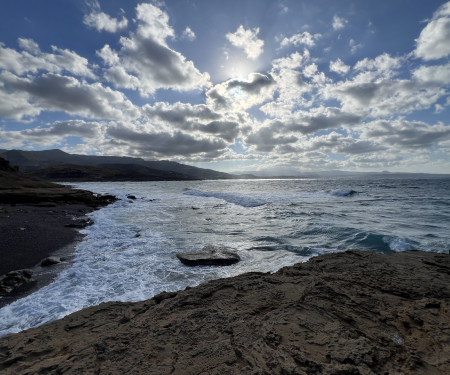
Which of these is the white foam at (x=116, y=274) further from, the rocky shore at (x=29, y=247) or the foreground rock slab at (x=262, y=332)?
the foreground rock slab at (x=262, y=332)

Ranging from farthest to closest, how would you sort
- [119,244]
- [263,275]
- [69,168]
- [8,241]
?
[69,168], [119,244], [8,241], [263,275]

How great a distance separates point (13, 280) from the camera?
7156mm

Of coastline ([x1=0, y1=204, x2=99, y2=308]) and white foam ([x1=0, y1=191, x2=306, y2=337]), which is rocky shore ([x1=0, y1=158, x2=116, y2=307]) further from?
white foam ([x1=0, y1=191, x2=306, y2=337])

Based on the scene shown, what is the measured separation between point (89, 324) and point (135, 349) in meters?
1.52

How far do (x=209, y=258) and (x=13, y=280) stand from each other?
6694 mm

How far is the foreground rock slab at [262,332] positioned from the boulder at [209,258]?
4035 millimetres

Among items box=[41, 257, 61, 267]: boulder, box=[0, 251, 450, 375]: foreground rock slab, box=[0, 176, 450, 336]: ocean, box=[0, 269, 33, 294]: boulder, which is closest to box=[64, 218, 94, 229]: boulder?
box=[0, 176, 450, 336]: ocean

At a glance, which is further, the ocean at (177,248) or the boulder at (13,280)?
the boulder at (13,280)

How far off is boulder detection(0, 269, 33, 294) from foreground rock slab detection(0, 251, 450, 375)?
13.4 feet

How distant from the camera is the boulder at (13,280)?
6785 mm

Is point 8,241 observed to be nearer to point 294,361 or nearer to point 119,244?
point 119,244

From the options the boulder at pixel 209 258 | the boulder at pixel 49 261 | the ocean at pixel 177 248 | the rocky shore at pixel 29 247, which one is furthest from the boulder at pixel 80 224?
the boulder at pixel 209 258

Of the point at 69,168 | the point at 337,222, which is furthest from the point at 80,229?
the point at 69,168

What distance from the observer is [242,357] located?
3.01m
